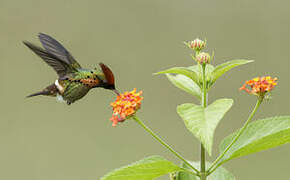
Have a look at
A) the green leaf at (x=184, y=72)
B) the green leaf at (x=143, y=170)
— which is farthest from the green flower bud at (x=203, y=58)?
the green leaf at (x=143, y=170)

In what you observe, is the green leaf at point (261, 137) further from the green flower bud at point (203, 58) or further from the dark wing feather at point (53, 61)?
the dark wing feather at point (53, 61)

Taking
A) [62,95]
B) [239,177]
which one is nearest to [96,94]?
[239,177]

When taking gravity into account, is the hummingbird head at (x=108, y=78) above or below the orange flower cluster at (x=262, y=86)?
above

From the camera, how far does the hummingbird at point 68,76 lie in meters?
0.67

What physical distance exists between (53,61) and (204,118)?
24cm

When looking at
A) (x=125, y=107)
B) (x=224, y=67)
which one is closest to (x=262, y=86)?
(x=224, y=67)

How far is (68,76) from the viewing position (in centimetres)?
69

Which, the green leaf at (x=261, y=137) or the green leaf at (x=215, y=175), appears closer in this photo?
the green leaf at (x=261, y=137)

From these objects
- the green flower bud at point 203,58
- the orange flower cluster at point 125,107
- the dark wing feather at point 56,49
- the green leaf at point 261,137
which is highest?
the dark wing feather at point 56,49

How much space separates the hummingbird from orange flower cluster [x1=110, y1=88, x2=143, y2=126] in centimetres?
2

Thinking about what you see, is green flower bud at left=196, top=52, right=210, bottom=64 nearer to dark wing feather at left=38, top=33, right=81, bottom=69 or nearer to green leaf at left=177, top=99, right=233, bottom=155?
green leaf at left=177, top=99, right=233, bottom=155

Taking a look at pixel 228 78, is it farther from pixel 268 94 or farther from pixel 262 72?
pixel 268 94

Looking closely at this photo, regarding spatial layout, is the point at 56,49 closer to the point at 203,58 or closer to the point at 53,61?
the point at 53,61

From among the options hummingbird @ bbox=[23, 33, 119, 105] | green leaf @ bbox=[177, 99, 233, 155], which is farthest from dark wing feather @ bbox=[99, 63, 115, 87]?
green leaf @ bbox=[177, 99, 233, 155]
